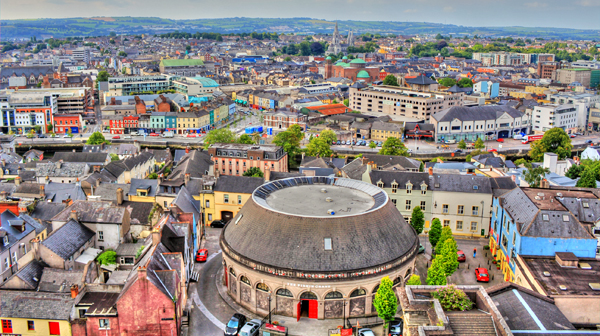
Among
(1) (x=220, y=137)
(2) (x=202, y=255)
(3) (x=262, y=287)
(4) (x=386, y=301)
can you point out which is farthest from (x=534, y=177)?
(1) (x=220, y=137)

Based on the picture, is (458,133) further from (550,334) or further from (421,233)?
(550,334)

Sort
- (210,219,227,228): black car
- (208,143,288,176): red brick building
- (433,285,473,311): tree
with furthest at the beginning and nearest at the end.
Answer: (208,143,288,176): red brick building, (210,219,227,228): black car, (433,285,473,311): tree

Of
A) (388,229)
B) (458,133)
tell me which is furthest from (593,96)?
(388,229)

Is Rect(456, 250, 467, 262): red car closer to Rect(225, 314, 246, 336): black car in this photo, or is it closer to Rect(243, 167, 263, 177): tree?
Rect(225, 314, 246, 336): black car

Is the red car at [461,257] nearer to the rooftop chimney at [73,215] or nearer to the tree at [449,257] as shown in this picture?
the tree at [449,257]

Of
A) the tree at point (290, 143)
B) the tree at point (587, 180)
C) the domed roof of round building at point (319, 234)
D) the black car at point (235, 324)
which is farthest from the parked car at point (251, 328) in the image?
the tree at point (290, 143)

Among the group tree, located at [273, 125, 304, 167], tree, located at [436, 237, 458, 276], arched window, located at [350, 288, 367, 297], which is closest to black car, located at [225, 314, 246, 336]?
arched window, located at [350, 288, 367, 297]
